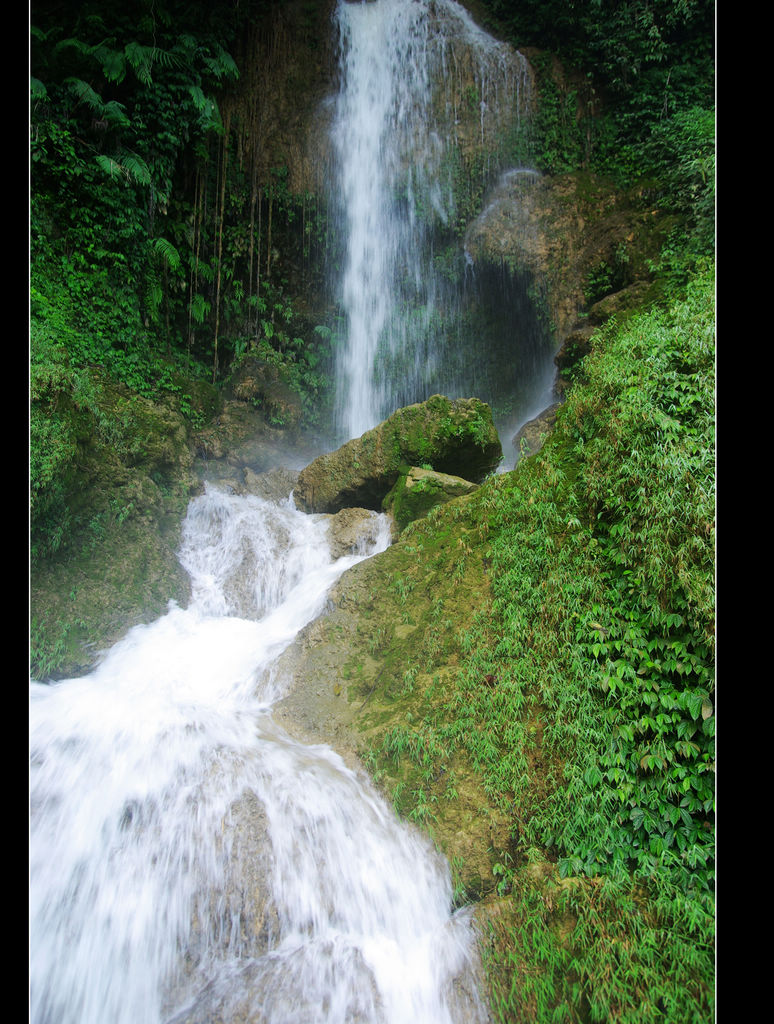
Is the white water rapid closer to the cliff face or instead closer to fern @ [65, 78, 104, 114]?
fern @ [65, 78, 104, 114]

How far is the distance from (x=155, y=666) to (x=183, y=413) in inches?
225

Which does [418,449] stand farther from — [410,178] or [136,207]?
[410,178]

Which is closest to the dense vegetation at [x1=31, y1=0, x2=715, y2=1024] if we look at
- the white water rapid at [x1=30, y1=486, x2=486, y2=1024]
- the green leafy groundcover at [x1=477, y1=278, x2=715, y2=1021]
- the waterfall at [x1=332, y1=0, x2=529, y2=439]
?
the green leafy groundcover at [x1=477, y1=278, x2=715, y2=1021]

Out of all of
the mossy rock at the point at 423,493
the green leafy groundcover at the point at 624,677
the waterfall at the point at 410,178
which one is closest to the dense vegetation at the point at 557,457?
the green leafy groundcover at the point at 624,677

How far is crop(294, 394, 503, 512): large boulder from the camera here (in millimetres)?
7176

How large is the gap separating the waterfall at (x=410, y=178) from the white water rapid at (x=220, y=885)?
9.25 meters

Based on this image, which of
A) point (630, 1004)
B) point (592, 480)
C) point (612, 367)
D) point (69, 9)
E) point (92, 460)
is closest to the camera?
point (630, 1004)

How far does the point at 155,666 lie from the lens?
5.25 m

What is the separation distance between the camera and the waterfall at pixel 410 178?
37.2 feet

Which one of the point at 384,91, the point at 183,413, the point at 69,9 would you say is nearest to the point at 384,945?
the point at 183,413

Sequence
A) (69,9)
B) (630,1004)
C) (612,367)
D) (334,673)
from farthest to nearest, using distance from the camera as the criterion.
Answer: (69,9), (334,673), (612,367), (630,1004)

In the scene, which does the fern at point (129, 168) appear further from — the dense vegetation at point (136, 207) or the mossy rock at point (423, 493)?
the mossy rock at point (423, 493)

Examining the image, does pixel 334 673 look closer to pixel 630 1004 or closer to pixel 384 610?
pixel 384 610
